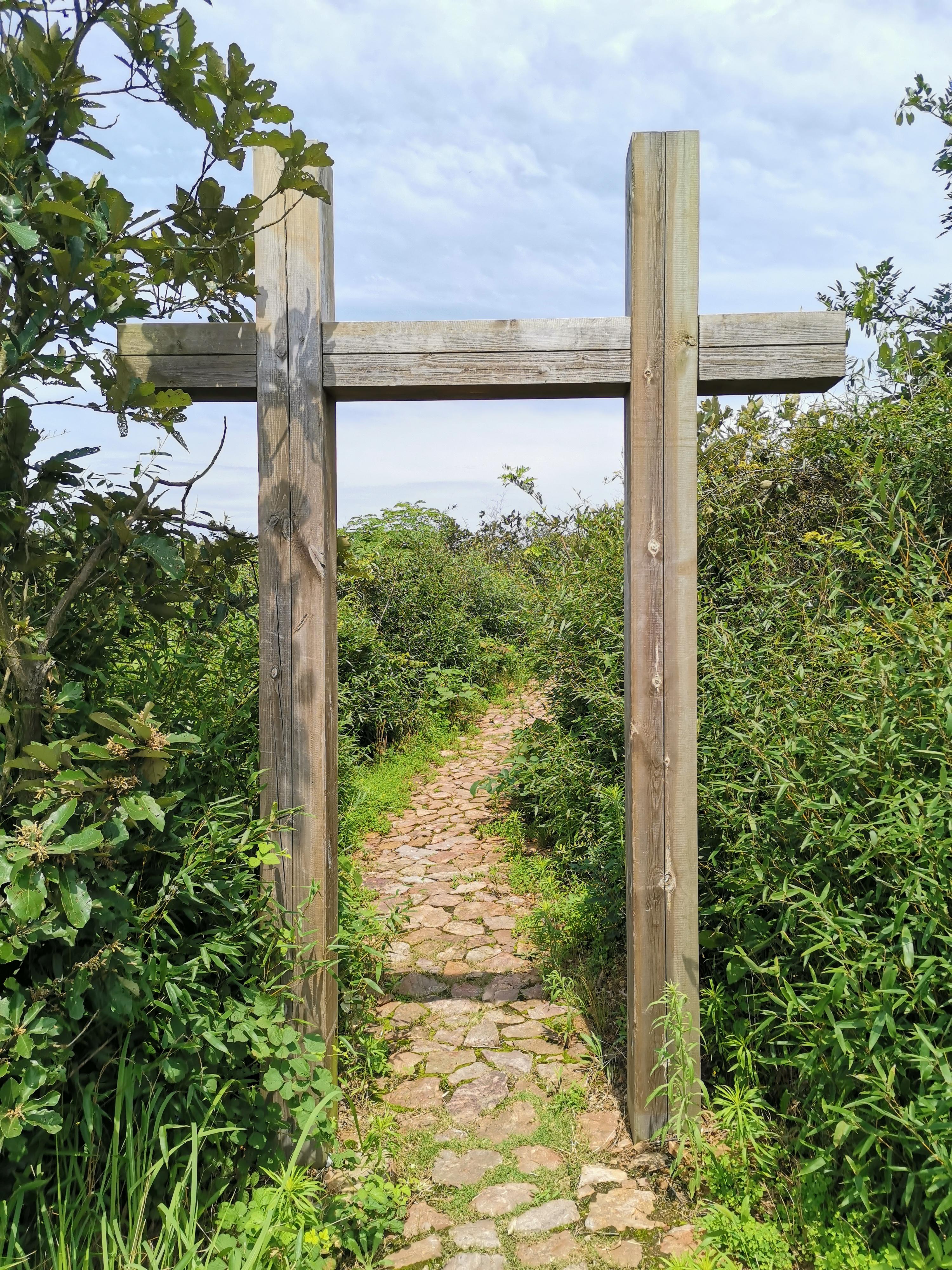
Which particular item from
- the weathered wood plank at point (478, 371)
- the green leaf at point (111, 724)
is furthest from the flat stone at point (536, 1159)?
the weathered wood plank at point (478, 371)

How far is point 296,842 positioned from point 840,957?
1.59m

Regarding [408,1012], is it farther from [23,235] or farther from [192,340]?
[23,235]

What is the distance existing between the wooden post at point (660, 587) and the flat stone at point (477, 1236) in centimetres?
56

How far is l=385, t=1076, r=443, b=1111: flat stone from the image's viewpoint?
2.81 meters

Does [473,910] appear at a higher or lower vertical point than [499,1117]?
higher

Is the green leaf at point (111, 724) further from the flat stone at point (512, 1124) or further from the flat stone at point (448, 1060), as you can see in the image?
the flat stone at point (448, 1060)

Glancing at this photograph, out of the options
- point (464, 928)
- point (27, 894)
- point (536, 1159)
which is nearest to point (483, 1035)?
point (536, 1159)

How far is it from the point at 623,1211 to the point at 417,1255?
24.1 inches

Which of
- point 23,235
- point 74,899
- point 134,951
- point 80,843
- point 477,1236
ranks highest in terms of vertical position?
point 23,235

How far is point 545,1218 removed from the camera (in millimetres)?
2293

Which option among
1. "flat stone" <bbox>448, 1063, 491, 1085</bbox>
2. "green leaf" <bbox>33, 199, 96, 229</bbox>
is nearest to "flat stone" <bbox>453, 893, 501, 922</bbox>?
"flat stone" <bbox>448, 1063, 491, 1085</bbox>

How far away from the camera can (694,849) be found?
249cm

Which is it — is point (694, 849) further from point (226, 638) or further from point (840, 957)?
point (226, 638)

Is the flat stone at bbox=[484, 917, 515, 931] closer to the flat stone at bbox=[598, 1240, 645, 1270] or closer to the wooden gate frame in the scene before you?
the wooden gate frame
